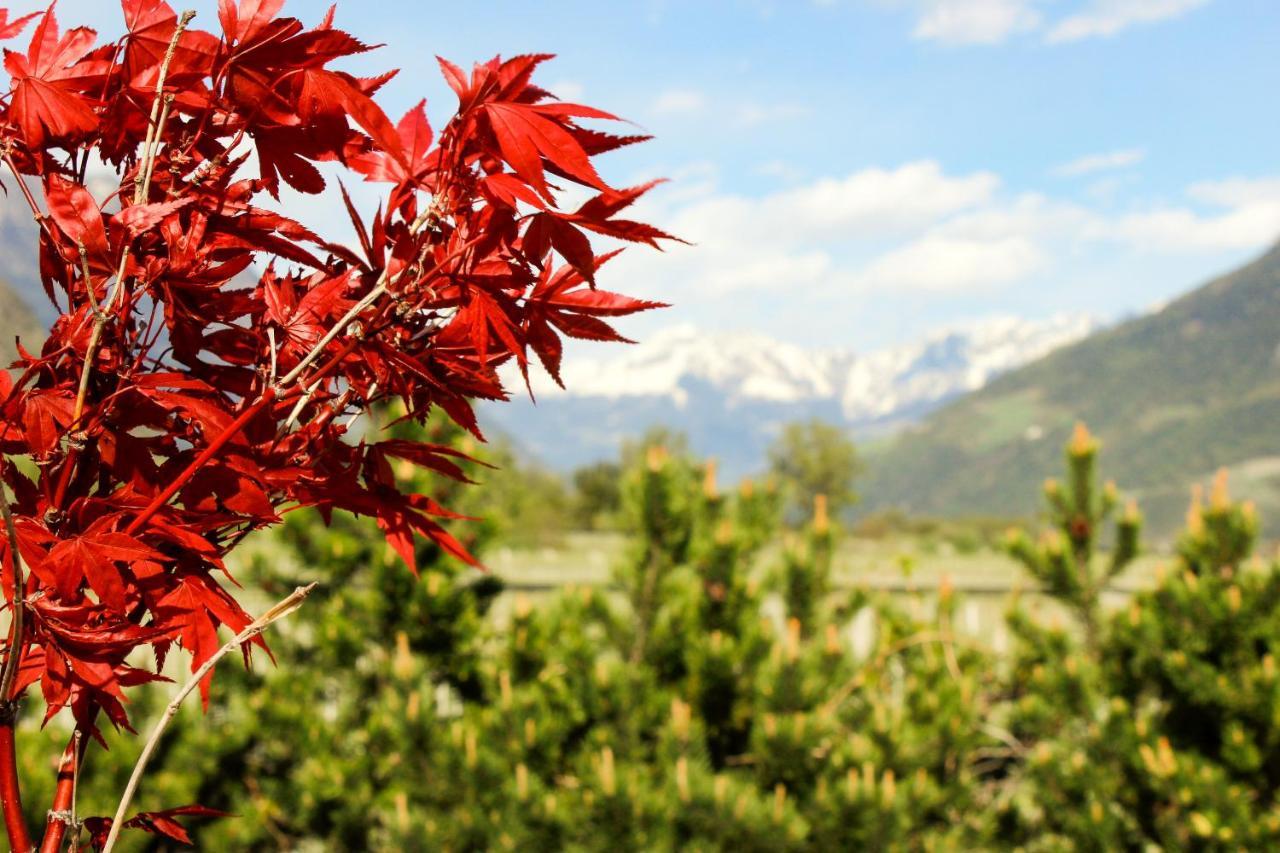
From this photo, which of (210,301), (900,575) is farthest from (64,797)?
(900,575)

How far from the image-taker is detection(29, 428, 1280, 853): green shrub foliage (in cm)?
350

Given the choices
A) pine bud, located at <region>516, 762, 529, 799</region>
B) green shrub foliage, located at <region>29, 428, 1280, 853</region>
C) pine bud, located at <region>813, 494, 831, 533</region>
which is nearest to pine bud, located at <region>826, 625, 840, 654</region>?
green shrub foliage, located at <region>29, 428, 1280, 853</region>

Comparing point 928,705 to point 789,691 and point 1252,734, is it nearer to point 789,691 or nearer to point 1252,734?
point 789,691

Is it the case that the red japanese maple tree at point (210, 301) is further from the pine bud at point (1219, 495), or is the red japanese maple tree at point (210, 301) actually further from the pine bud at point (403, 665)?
the pine bud at point (1219, 495)

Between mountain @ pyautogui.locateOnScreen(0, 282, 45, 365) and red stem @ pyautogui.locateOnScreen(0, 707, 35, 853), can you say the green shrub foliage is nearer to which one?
mountain @ pyautogui.locateOnScreen(0, 282, 45, 365)

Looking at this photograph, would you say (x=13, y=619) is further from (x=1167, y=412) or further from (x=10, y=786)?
(x=1167, y=412)

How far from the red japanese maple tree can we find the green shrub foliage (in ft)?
8.71

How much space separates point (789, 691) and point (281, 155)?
3065mm

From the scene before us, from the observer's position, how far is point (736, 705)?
396 cm

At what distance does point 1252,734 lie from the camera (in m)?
3.75

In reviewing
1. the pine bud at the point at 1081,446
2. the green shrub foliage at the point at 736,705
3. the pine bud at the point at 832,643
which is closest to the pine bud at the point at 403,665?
the green shrub foliage at the point at 736,705

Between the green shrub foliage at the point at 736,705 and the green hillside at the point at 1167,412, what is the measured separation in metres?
153

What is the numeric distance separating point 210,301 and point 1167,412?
194918 millimetres

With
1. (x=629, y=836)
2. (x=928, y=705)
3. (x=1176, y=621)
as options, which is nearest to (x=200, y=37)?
(x=629, y=836)
